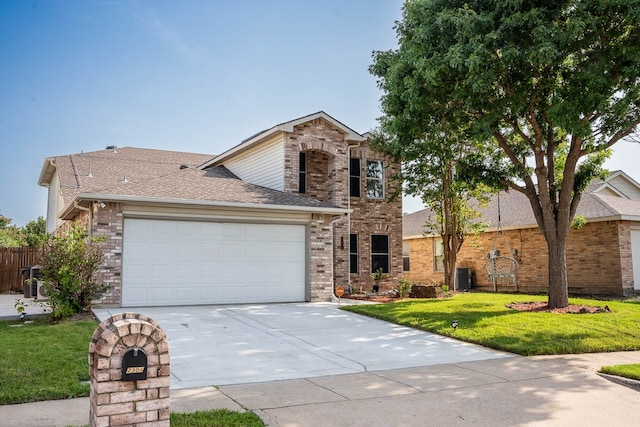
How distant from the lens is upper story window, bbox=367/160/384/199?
66.8ft

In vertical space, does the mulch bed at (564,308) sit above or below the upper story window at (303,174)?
below

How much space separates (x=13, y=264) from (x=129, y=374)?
20.4 meters

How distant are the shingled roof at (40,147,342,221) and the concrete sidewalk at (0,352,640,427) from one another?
827 cm

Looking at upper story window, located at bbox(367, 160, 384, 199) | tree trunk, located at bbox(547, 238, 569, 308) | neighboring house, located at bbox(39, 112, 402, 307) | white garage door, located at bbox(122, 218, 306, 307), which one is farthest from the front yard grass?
upper story window, located at bbox(367, 160, 384, 199)

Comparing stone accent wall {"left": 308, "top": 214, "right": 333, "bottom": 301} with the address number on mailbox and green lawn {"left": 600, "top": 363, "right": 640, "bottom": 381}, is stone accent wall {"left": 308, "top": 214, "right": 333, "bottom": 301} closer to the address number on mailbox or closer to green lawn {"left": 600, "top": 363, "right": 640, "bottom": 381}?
green lawn {"left": 600, "top": 363, "right": 640, "bottom": 381}

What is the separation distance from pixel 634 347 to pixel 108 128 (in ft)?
80.8

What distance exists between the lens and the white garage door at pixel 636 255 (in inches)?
776

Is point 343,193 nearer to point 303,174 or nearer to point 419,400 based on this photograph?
point 303,174

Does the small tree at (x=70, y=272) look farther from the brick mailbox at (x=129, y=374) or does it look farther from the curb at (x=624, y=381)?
the curb at (x=624, y=381)

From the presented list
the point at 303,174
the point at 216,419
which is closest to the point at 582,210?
the point at 303,174

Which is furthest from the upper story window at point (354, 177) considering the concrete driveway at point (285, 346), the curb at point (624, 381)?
the curb at point (624, 381)

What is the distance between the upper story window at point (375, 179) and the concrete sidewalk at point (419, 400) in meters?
13.1

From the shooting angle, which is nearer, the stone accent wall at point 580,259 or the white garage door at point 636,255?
the stone accent wall at point 580,259

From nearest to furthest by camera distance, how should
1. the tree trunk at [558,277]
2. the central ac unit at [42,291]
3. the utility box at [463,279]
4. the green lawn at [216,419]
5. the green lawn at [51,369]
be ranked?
the green lawn at [216,419] → the green lawn at [51,369] → the central ac unit at [42,291] → the tree trunk at [558,277] → the utility box at [463,279]
